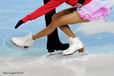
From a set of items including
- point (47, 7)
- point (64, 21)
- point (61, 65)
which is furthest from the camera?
point (61, 65)

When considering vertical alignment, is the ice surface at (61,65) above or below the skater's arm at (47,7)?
below

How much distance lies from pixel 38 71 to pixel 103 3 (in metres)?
0.83

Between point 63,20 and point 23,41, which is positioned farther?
point 23,41

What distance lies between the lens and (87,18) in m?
2.57

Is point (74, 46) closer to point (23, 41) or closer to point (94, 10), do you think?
point (94, 10)

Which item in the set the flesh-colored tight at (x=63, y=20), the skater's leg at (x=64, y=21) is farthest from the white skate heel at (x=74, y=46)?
the skater's leg at (x=64, y=21)

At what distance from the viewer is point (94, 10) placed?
8.40 ft

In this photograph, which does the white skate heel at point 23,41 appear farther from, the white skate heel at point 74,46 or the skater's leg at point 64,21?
the white skate heel at point 74,46

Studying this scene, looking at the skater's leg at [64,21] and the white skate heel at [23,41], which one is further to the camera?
the white skate heel at [23,41]

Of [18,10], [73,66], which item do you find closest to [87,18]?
[73,66]

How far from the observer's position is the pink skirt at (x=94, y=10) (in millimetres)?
2562

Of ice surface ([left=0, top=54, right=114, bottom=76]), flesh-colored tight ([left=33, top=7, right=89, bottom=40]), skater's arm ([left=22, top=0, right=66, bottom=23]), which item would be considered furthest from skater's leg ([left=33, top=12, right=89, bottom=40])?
ice surface ([left=0, top=54, right=114, bottom=76])

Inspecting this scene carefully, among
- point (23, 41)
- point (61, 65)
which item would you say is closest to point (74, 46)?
point (61, 65)

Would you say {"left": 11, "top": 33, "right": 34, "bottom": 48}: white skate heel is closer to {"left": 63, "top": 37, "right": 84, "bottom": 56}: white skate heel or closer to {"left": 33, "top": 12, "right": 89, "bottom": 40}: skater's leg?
{"left": 33, "top": 12, "right": 89, "bottom": 40}: skater's leg
